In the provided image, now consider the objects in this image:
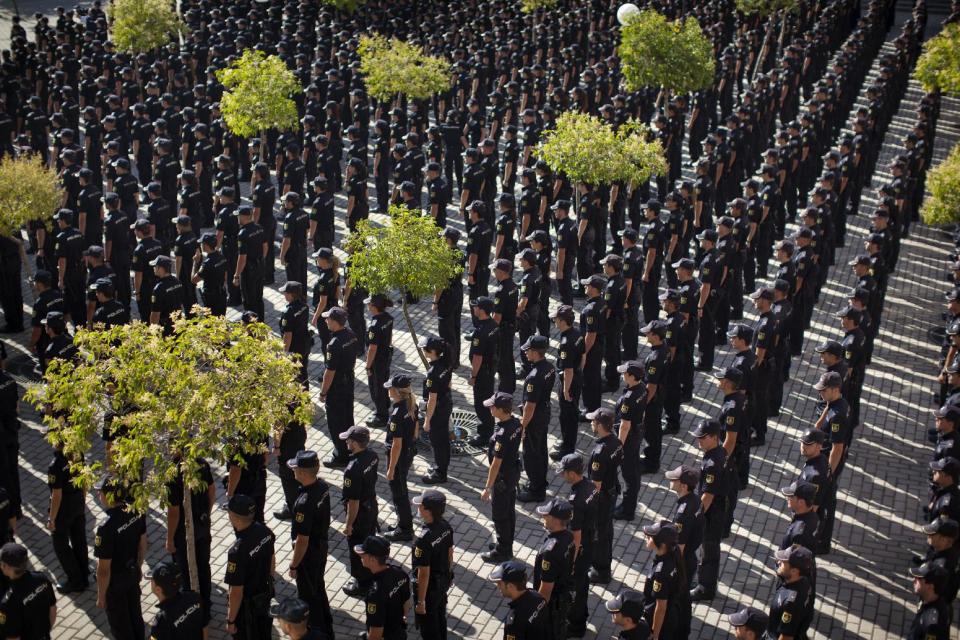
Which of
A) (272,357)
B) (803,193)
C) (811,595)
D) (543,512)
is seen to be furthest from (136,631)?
(803,193)

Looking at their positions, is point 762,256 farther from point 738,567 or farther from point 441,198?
point 738,567

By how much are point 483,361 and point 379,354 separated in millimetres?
1276

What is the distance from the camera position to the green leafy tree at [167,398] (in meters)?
9.38

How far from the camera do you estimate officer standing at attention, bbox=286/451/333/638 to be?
10523 mm

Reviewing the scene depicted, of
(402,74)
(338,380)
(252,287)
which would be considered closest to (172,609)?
(338,380)

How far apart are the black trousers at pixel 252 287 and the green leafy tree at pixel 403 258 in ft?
10.6

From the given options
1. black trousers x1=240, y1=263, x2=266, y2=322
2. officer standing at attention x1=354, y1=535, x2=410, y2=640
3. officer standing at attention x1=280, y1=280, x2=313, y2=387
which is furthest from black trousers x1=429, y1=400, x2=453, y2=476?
black trousers x1=240, y1=263, x2=266, y2=322

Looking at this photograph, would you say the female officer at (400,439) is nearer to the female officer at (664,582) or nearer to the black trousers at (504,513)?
the black trousers at (504,513)

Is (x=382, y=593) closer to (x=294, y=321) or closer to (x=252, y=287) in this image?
(x=294, y=321)

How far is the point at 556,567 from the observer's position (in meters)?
9.90

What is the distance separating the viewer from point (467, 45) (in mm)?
30000

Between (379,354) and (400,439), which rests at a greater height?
(400,439)

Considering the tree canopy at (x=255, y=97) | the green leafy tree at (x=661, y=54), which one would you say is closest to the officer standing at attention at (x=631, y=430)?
the tree canopy at (x=255, y=97)

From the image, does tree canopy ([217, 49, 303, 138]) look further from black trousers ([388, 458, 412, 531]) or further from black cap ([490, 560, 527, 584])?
black cap ([490, 560, 527, 584])
